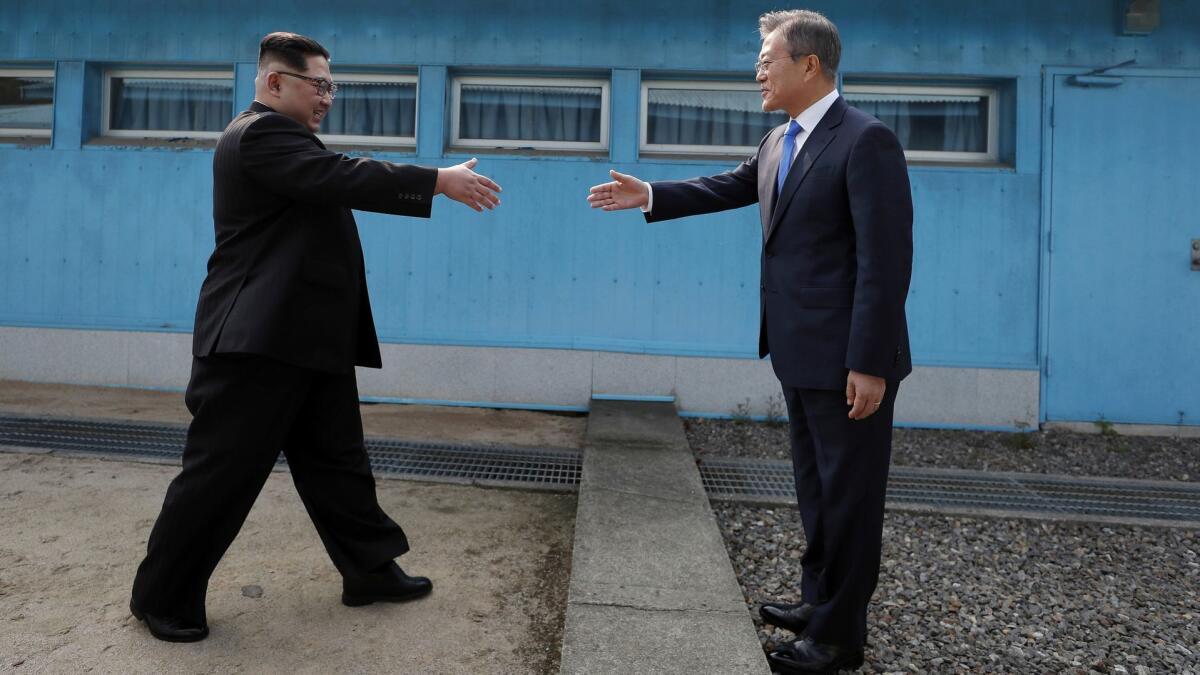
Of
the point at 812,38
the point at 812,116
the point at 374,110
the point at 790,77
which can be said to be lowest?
the point at 812,116

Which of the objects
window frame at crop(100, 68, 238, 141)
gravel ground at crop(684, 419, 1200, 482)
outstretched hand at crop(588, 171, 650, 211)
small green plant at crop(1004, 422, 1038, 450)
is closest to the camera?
outstretched hand at crop(588, 171, 650, 211)

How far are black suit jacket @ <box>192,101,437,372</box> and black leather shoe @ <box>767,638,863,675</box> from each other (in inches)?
62.2

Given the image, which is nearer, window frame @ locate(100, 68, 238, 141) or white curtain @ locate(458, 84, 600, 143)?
white curtain @ locate(458, 84, 600, 143)

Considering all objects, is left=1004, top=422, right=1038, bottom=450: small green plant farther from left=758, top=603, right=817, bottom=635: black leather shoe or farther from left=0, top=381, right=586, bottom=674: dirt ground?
left=758, top=603, right=817, bottom=635: black leather shoe

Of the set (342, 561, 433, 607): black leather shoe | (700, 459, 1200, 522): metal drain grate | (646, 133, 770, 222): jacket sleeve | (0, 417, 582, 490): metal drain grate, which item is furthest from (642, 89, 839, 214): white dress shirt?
(0, 417, 582, 490): metal drain grate

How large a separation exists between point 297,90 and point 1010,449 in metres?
4.96

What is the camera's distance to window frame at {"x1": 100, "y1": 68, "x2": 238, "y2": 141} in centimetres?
621

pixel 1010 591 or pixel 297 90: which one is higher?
pixel 297 90

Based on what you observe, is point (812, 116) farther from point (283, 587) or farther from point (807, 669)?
point (283, 587)

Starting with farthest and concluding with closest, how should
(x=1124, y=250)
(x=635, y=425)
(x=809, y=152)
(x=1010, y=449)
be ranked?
1. (x=1124, y=250)
2. (x=1010, y=449)
3. (x=635, y=425)
4. (x=809, y=152)

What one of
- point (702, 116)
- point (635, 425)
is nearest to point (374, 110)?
point (702, 116)

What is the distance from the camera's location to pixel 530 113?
6105 mm

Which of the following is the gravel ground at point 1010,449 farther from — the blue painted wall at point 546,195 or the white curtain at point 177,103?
the white curtain at point 177,103

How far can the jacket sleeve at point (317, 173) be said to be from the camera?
86.4 inches
